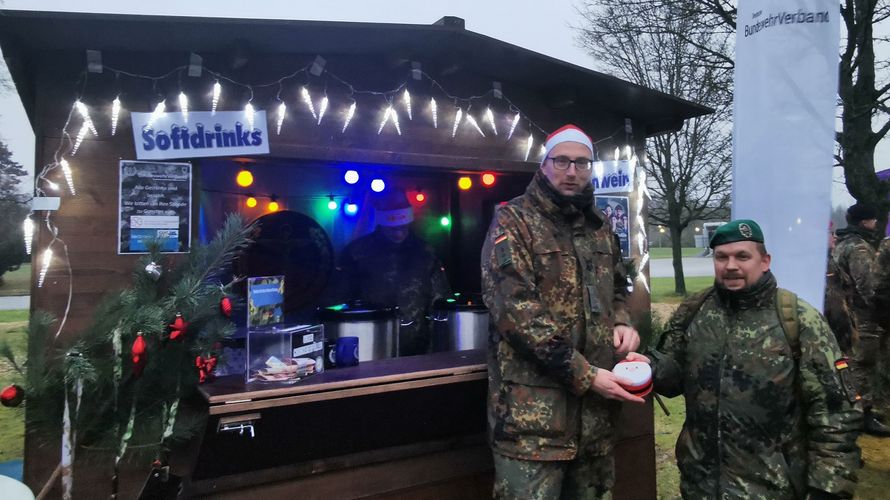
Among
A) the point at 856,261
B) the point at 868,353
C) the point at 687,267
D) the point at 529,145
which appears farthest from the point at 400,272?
the point at 687,267

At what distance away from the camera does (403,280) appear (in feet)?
15.9

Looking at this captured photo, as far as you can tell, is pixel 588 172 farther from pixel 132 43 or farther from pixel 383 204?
pixel 383 204

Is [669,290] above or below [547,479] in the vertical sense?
below

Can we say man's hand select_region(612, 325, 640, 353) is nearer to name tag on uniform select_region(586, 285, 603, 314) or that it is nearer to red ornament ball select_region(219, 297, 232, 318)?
name tag on uniform select_region(586, 285, 603, 314)

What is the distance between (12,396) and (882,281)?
671 cm

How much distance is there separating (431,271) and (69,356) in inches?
121

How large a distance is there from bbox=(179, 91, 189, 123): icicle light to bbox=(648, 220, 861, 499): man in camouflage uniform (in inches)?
105

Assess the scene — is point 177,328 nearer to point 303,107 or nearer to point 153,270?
point 153,270

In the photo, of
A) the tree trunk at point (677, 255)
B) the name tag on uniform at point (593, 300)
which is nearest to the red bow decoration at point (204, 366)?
the name tag on uniform at point (593, 300)

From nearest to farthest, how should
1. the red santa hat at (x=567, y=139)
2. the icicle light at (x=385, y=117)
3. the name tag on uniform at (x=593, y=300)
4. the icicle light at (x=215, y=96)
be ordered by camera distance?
the name tag on uniform at (x=593, y=300) → the red santa hat at (x=567, y=139) → the icicle light at (x=215, y=96) → the icicle light at (x=385, y=117)

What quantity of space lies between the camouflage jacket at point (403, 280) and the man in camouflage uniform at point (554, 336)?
2.27 meters

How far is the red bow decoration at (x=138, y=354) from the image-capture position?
7.22 ft

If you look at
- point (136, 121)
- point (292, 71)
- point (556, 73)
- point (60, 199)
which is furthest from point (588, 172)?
point (60, 199)

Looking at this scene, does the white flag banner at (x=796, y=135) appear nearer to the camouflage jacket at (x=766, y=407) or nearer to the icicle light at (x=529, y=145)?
the camouflage jacket at (x=766, y=407)
